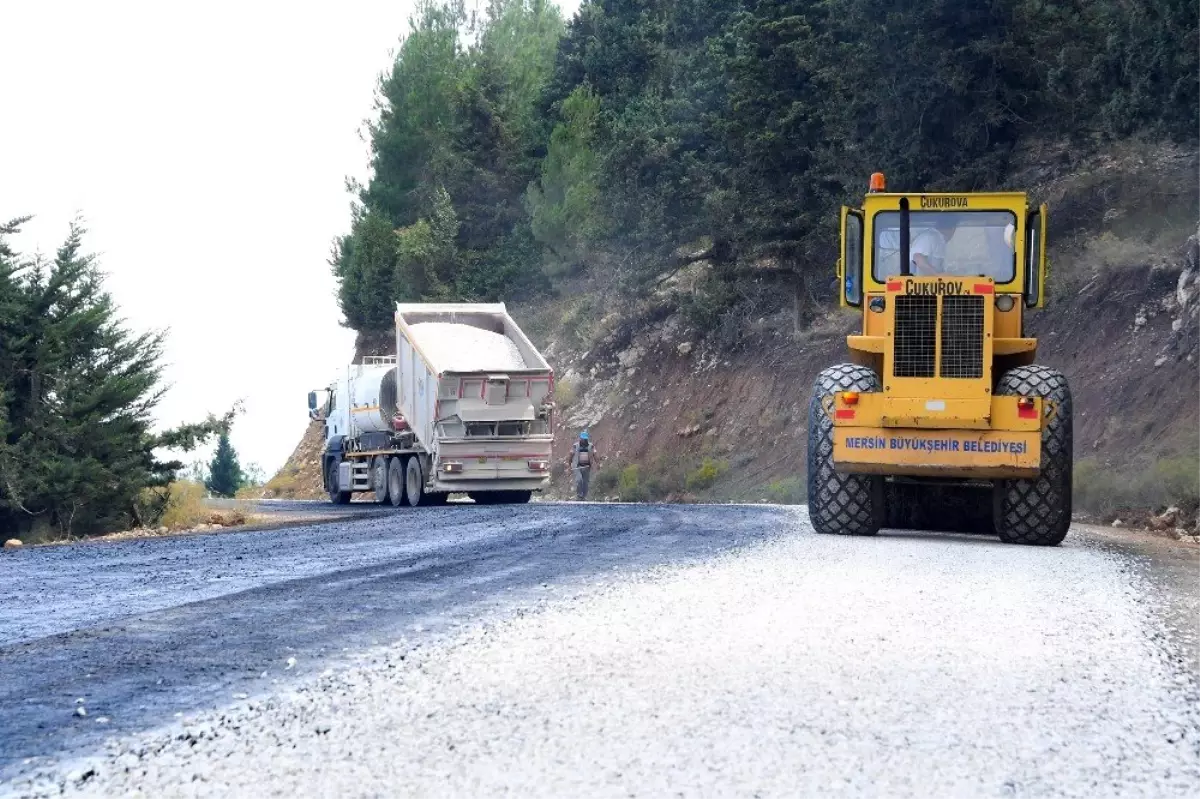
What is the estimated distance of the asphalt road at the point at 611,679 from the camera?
5.28 meters

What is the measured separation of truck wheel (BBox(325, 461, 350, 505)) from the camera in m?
37.0

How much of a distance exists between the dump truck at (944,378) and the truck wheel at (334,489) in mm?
21841

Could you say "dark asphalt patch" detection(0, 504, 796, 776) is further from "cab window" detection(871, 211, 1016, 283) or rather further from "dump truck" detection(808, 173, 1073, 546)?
"cab window" detection(871, 211, 1016, 283)

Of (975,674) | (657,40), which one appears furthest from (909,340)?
(657,40)

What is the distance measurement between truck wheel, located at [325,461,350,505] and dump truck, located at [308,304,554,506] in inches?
179

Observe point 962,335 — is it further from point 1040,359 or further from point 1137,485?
point 1040,359

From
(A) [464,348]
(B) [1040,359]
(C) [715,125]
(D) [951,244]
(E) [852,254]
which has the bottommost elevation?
(A) [464,348]

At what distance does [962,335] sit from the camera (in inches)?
634

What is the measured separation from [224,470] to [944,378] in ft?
263

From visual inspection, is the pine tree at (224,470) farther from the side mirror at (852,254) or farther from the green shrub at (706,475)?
the side mirror at (852,254)

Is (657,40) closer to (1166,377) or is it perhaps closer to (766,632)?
(1166,377)

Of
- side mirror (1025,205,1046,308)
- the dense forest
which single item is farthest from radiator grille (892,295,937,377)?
the dense forest

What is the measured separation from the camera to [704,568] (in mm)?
12586

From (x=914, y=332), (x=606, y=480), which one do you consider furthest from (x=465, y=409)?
(x=914, y=332)
